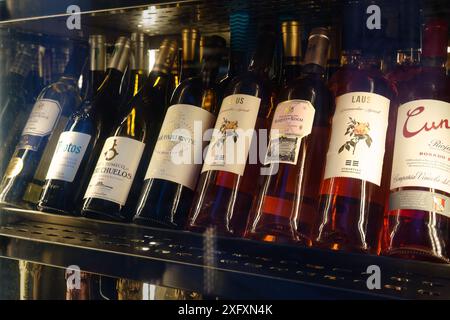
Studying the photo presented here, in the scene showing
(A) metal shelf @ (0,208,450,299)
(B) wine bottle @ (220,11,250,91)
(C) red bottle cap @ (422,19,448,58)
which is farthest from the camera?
(B) wine bottle @ (220,11,250,91)

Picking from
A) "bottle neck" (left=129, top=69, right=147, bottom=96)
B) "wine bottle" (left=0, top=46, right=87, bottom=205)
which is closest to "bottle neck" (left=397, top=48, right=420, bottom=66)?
"bottle neck" (left=129, top=69, right=147, bottom=96)

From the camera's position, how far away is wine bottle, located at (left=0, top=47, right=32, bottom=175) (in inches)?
45.2

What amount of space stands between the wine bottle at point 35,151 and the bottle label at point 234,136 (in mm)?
411

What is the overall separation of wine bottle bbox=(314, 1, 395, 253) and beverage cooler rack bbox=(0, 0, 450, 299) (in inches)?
2.5

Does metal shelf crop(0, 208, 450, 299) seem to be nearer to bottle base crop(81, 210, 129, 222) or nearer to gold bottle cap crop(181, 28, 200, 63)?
bottle base crop(81, 210, 129, 222)

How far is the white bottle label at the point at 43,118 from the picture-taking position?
3.59ft

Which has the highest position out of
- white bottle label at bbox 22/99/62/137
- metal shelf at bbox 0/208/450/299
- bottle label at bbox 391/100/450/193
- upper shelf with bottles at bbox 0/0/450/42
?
upper shelf with bottles at bbox 0/0/450/42

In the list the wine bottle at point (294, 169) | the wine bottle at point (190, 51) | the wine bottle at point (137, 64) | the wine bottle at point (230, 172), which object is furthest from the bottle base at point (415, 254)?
the wine bottle at point (137, 64)

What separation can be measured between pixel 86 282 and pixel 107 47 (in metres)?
0.54

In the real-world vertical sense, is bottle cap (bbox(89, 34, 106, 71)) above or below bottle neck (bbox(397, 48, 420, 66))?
above

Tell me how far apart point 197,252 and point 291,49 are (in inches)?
15.4

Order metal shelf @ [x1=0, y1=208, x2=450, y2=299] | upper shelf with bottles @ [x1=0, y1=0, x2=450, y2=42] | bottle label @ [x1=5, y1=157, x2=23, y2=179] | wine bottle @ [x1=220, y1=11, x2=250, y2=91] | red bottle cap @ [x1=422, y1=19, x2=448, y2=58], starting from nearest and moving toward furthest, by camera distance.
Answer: metal shelf @ [x1=0, y1=208, x2=450, y2=299]
red bottle cap @ [x1=422, y1=19, x2=448, y2=58]
upper shelf with bottles @ [x1=0, y1=0, x2=450, y2=42]
wine bottle @ [x1=220, y1=11, x2=250, y2=91]
bottle label @ [x1=5, y1=157, x2=23, y2=179]
